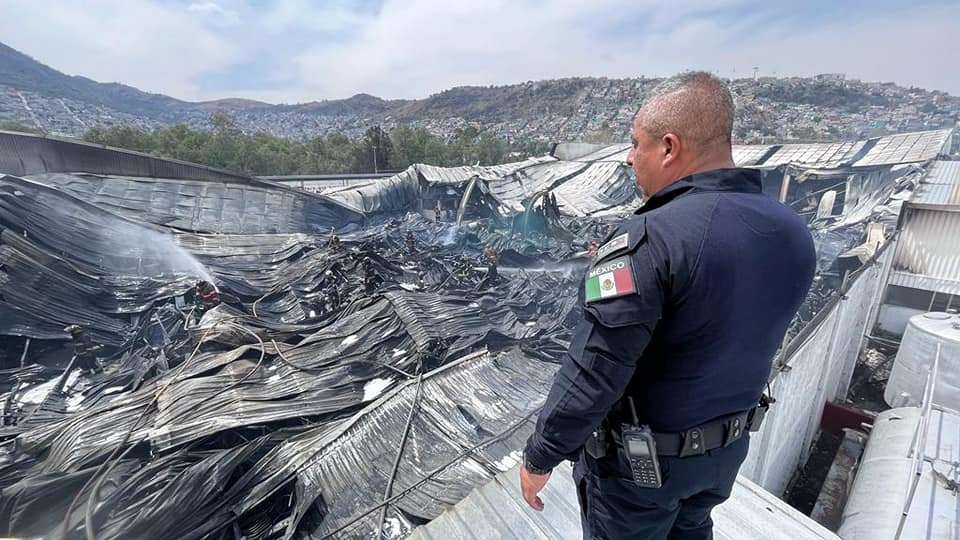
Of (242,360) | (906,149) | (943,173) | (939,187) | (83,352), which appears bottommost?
(83,352)

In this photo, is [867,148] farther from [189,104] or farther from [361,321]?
[189,104]

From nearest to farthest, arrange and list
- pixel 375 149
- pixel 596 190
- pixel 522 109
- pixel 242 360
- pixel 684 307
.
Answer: pixel 684 307 < pixel 242 360 < pixel 596 190 < pixel 375 149 < pixel 522 109

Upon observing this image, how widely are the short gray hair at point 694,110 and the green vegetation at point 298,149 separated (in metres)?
30.8

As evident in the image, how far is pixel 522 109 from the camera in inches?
3797

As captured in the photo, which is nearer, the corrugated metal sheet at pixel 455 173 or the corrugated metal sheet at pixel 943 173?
the corrugated metal sheet at pixel 943 173

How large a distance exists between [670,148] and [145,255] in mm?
13399

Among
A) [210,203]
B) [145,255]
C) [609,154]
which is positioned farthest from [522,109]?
[145,255]

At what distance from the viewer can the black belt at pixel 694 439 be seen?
1.37 metres

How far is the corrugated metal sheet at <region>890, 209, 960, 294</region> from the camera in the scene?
10514 mm

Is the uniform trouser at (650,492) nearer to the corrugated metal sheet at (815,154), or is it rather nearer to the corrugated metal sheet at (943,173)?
the corrugated metal sheet at (943,173)

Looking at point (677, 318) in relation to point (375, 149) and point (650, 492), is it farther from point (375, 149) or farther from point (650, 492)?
point (375, 149)

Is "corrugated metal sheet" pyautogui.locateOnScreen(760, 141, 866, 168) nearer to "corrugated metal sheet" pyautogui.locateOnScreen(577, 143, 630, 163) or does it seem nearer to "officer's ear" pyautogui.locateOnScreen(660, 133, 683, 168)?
"corrugated metal sheet" pyautogui.locateOnScreen(577, 143, 630, 163)

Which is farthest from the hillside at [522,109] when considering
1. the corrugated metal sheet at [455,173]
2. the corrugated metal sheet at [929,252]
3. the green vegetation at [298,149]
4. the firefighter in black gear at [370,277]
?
the firefighter in black gear at [370,277]

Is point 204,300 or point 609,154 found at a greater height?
point 609,154
